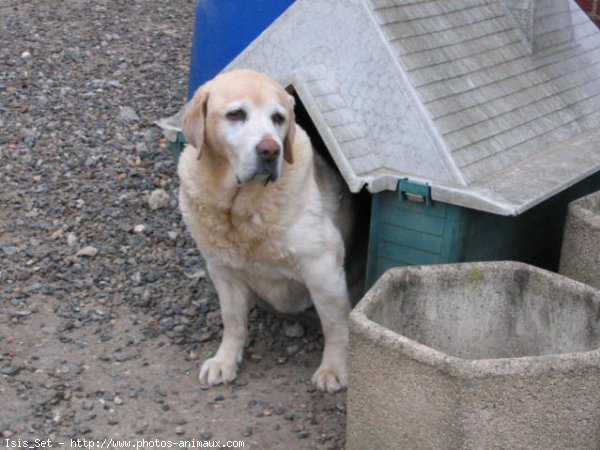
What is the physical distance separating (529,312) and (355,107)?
3.33 feet

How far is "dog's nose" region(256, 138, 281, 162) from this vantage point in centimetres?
299

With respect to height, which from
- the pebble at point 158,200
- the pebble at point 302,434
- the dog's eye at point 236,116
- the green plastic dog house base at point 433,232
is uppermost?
the dog's eye at point 236,116

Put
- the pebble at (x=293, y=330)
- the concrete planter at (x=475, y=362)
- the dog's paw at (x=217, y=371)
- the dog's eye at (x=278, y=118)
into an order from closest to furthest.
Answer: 1. the concrete planter at (x=475, y=362)
2. the dog's eye at (x=278, y=118)
3. the dog's paw at (x=217, y=371)
4. the pebble at (x=293, y=330)

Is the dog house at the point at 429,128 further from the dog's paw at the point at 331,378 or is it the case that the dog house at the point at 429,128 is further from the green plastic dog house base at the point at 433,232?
the dog's paw at the point at 331,378

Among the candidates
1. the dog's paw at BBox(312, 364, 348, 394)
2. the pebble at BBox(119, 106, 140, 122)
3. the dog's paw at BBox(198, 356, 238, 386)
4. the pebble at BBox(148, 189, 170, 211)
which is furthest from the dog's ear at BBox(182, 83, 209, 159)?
the pebble at BBox(119, 106, 140, 122)

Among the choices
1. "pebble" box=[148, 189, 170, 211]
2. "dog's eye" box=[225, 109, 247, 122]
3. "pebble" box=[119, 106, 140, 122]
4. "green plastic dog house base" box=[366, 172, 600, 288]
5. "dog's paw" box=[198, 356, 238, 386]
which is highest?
"dog's eye" box=[225, 109, 247, 122]

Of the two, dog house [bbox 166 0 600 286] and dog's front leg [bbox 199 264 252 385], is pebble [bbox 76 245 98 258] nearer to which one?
dog's front leg [bbox 199 264 252 385]

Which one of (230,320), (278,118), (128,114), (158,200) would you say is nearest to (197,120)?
(278,118)

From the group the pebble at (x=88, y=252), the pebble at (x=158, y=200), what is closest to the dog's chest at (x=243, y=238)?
the pebble at (x=88, y=252)

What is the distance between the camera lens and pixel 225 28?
13.0 ft

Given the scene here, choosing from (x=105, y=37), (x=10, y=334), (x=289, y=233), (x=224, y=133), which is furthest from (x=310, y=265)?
(x=105, y=37)

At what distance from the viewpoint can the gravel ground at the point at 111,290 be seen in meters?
3.25

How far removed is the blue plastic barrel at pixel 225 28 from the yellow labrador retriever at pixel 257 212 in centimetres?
67

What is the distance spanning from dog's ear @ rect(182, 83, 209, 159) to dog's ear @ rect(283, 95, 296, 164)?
0.94 ft
